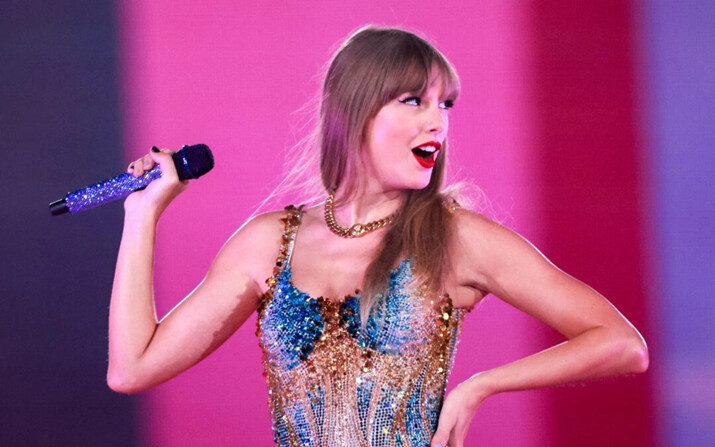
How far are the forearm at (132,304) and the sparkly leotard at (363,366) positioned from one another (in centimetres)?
23

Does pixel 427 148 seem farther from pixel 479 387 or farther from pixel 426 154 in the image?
pixel 479 387

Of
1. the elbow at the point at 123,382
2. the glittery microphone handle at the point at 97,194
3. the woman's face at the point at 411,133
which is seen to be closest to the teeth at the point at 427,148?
the woman's face at the point at 411,133

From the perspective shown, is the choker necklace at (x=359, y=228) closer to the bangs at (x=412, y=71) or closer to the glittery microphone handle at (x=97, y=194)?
the bangs at (x=412, y=71)

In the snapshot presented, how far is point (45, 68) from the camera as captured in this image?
260 centimetres

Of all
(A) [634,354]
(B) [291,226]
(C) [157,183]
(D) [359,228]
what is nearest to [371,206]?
(D) [359,228]

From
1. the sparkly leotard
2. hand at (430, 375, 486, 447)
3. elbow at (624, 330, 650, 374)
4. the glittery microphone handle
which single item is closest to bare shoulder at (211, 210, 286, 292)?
the sparkly leotard

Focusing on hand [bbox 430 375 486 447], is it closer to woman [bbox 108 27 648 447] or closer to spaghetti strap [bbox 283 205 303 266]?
woman [bbox 108 27 648 447]

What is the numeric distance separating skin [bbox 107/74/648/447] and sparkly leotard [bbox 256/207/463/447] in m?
0.06

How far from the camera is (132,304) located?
5.38ft

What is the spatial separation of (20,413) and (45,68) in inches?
38.1

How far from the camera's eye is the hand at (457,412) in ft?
4.78

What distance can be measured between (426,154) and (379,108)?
0.12m

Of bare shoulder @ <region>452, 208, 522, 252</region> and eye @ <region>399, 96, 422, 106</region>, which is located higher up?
eye @ <region>399, 96, 422, 106</region>

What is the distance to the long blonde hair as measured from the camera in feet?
5.25
